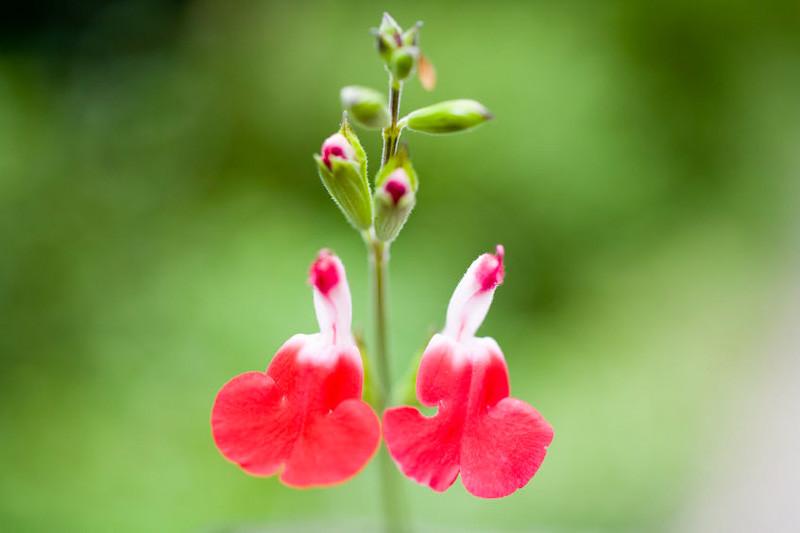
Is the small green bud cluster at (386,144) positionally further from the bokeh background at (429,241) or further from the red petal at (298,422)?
the bokeh background at (429,241)

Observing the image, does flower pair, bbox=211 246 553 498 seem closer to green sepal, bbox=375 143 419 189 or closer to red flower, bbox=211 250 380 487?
red flower, bbox=211 250 380 487

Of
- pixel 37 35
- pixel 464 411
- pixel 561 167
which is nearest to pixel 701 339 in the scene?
Result: pixel 561 167

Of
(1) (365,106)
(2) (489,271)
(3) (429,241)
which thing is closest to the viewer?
(1) (365,106)

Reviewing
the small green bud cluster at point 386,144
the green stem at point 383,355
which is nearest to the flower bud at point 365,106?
the small green bud cluster at point 386,144

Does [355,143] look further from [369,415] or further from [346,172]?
[369,415]

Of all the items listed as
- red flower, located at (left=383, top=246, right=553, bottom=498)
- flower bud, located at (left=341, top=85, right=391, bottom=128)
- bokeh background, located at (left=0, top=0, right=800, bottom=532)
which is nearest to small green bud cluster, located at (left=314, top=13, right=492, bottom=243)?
flower bud, located at (left=341, top=85, right=391, bottom=128)

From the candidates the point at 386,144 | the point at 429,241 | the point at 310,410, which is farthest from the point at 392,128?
the point at 429,241
